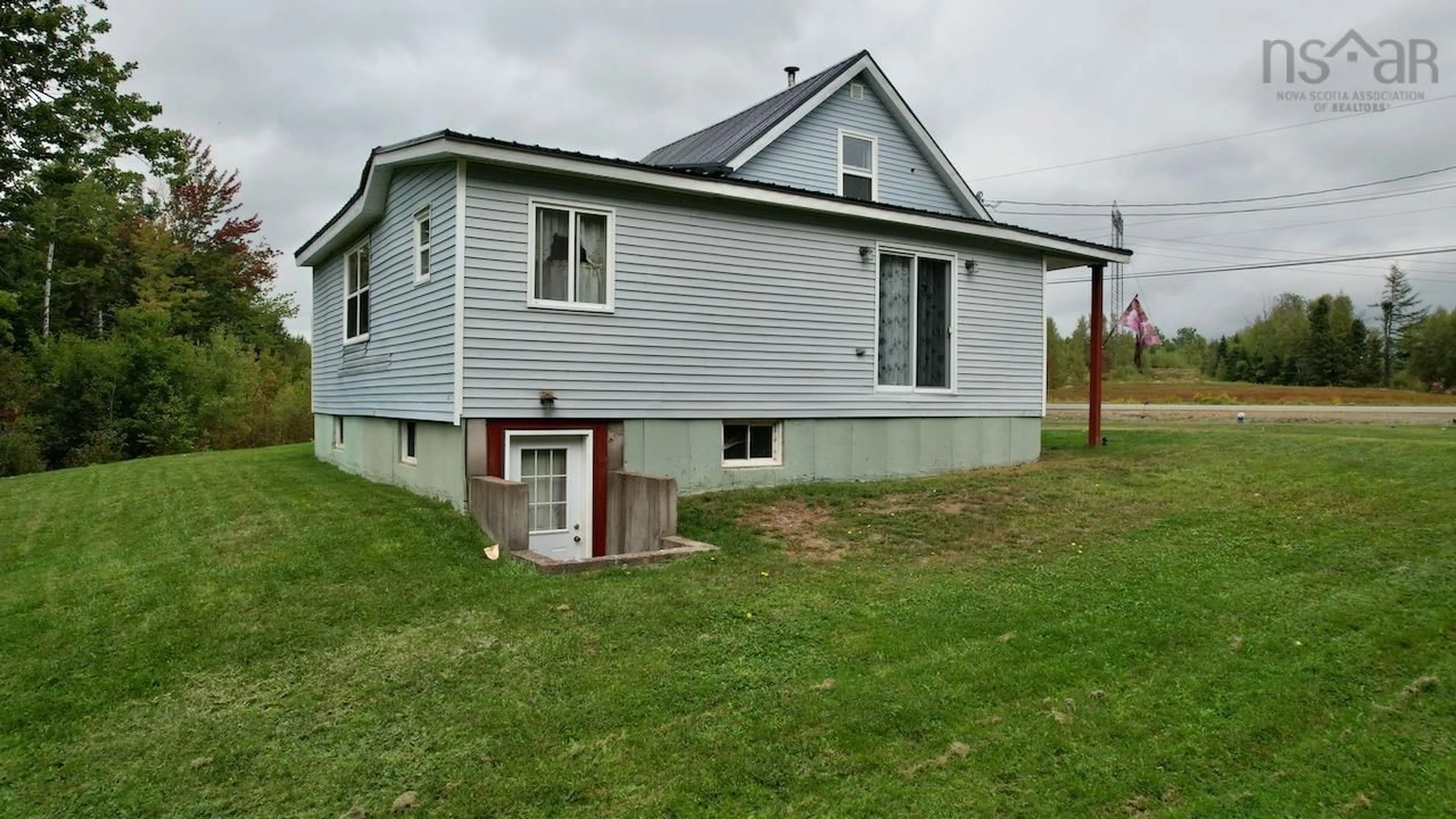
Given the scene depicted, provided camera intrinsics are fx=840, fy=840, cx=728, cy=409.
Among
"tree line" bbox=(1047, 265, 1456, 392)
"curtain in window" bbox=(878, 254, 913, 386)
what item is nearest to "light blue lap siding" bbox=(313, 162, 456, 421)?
"curtain in window" bbox=(878, 254, 913, 386)

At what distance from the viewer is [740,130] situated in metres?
13.3

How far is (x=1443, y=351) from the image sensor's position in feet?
165

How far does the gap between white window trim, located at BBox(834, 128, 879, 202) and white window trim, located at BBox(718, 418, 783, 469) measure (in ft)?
14.9

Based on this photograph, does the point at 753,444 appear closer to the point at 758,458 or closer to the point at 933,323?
the point at 758,458

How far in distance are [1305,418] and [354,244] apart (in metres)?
26.5

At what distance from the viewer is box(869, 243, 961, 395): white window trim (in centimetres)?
1132

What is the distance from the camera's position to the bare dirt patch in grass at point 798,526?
7516 mm

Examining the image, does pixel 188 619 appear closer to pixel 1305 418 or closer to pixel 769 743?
pixel 769 743

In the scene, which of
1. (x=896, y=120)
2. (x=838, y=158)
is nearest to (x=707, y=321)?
(x=838, y=158)

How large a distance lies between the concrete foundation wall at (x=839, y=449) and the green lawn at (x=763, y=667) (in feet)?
4.56

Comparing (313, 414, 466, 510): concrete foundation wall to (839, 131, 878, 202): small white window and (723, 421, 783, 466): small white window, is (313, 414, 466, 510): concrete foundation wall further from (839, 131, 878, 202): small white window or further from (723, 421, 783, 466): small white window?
(839, 131, 878, 202): small white window

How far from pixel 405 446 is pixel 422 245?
97.5 inches

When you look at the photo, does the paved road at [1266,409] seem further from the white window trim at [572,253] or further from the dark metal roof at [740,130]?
the white window trim at [572,253]

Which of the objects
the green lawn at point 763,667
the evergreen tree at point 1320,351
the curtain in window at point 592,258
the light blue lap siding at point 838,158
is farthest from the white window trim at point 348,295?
the evergreen tree at point 1320,351
